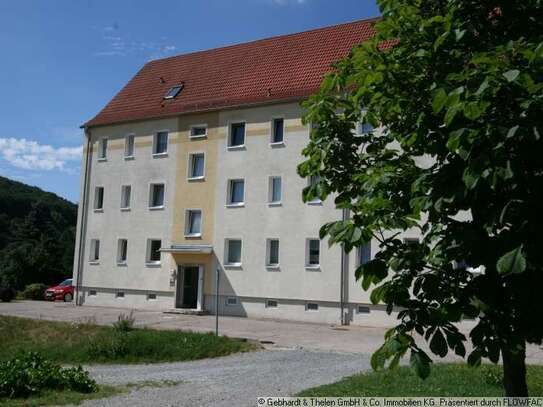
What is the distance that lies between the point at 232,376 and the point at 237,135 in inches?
766

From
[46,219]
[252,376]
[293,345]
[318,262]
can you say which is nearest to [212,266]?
[318,262]

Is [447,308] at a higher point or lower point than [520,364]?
higher

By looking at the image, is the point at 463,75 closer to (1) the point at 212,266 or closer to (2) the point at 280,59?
(1) the point at 212,266

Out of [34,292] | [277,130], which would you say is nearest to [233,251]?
[277,130]

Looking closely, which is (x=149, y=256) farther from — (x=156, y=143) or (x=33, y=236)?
(x=33, y=236)

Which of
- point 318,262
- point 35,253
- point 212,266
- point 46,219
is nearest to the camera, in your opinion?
point 318,262

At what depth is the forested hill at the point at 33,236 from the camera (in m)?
47.6

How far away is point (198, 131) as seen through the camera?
3131cm

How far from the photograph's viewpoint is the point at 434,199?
322 centimetres

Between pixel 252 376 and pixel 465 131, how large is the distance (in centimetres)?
982

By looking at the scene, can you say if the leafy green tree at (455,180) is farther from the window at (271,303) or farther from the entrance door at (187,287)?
the entrance door at (187,287)

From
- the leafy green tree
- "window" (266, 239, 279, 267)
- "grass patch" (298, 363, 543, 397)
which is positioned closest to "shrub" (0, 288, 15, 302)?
"window" (266, 239, 279, 267)

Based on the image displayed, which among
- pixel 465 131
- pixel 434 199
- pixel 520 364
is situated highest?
pixel 465 131

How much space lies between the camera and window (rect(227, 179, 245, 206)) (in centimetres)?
2925
